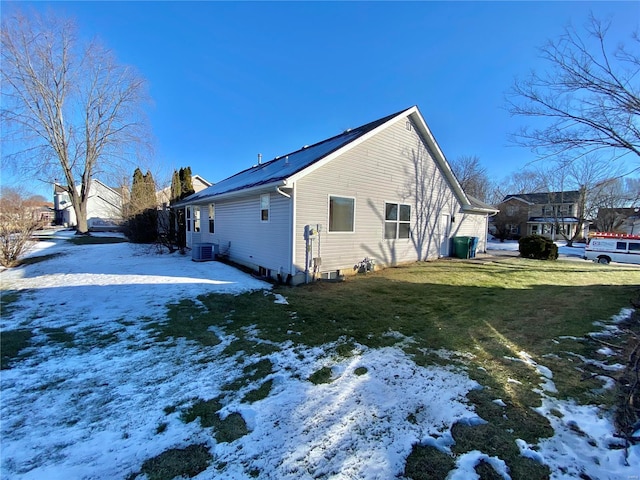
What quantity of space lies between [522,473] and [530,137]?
322 inches

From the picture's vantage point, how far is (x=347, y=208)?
9164 millimetres

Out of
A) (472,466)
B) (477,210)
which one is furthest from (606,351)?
(477,210)

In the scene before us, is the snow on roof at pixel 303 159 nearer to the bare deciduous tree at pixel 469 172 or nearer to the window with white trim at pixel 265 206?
the window with white trim at pixel 265 206

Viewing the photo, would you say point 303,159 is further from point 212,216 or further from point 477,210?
point 477,210

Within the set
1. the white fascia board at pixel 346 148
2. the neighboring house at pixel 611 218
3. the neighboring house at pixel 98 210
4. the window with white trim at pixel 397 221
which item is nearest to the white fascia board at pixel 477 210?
the window with white trim at pixel 397 221

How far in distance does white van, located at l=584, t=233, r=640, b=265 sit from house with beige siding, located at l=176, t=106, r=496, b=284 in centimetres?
1006

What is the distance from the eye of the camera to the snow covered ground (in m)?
2.09

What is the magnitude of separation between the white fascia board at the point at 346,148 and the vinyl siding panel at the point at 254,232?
735 mm

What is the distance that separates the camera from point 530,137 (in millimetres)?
7535

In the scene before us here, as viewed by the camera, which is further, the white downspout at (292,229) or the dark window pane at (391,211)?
the dark window pane at (391,211)

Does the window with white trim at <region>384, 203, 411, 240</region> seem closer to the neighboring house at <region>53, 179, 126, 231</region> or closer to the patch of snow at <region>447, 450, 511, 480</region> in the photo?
the patch of snow at <region>447, 450, 511, 480</region>

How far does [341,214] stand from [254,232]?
3.00 metres

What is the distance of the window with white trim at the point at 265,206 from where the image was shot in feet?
28.8

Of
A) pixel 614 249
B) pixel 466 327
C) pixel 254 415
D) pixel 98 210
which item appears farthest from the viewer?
pixel 98 210
